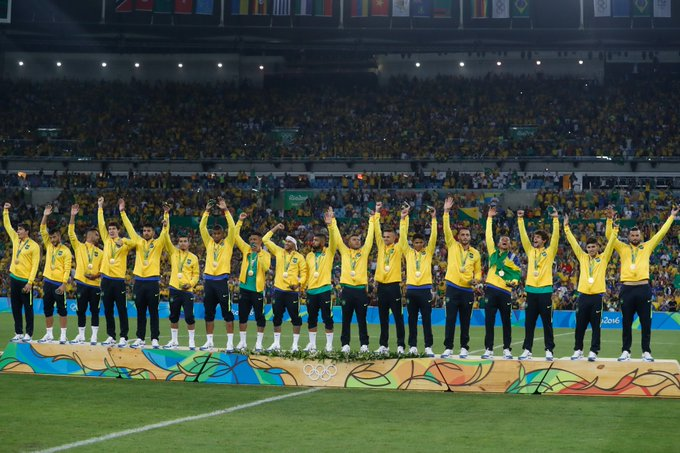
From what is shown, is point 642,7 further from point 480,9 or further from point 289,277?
point 289,277

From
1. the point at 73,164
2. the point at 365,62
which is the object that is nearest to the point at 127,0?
the point at 73,164

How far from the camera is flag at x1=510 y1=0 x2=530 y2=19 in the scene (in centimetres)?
5125

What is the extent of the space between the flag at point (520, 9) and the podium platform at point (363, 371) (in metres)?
37.0

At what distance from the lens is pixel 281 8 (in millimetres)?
51375

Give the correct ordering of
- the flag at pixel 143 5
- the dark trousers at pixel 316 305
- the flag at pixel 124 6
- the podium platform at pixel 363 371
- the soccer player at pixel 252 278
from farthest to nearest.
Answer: the flag at pixel 124 6 < the flag at pixel 143 5 < the soccer player at pixel 252 278 < the dark trousers at pixel 316 305 < the podium platform at pixel 363 371

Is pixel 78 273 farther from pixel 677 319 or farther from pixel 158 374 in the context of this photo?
pixel 677 319

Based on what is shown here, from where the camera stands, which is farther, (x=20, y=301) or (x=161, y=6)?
(x=161, y=6)

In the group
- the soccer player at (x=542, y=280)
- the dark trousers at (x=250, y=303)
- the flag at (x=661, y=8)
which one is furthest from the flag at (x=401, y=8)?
the soccer player at (x=542, y=280)

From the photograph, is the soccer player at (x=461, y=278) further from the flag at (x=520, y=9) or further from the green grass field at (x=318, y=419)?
the flag at (x=520, y=9)

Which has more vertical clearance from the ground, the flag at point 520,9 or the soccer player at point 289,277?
the flag at point 520,9

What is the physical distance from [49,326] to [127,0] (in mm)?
33148

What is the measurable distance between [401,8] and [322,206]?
11.1 m

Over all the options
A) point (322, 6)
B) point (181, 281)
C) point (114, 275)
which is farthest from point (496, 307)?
point (322, 6)

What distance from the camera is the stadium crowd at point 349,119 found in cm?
5381
